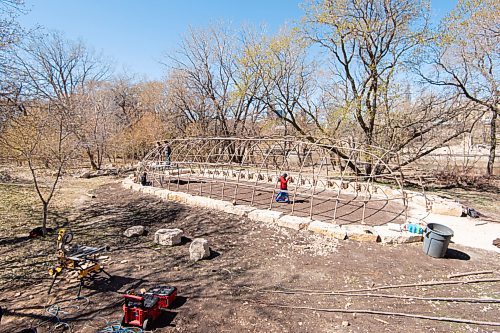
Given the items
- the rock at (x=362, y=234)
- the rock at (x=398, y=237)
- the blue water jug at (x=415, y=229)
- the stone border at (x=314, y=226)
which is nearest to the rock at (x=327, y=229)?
the stone border at (x=314, y=226)

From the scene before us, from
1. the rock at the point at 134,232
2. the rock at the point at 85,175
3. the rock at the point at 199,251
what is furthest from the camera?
the rock at the point at 85,175

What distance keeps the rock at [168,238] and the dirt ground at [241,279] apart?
0.17 meters

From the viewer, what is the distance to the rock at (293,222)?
7.47 m

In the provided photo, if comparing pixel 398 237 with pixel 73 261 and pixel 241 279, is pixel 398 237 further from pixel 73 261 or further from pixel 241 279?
pixel 73 261

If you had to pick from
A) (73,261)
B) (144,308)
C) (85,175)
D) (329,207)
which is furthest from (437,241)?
(85,175)

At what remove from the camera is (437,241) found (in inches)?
226

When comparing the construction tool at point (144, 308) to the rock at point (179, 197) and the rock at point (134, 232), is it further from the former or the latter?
the rock at point (179, 197)

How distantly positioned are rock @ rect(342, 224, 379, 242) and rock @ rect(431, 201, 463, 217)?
381 cm

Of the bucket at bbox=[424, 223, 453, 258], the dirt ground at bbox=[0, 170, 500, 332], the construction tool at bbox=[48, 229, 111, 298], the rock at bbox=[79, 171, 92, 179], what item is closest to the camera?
the dirt ground at bbox=[0, 170, 500, 332]

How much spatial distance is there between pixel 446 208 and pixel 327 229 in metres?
4.88

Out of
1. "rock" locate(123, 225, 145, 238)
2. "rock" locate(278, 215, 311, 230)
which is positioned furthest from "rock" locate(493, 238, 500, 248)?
"rock" locate(123, 225, 145, 238)

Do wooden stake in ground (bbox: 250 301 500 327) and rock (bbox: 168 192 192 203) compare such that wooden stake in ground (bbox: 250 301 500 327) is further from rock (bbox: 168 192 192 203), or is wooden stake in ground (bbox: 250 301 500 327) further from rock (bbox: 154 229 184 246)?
rock (bbox: 168 192 192 203)

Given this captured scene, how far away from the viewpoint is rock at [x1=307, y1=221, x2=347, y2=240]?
6.86 m

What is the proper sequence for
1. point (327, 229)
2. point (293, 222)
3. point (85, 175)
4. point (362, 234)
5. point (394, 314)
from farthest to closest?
point (85, 175) < point (293, 222) < point (327, 229) < point (362, 234) < point (394, 314)
